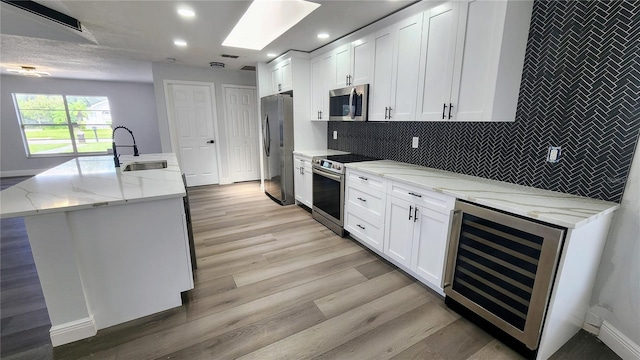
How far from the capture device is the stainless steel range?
122 inches

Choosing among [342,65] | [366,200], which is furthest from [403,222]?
[342,65]

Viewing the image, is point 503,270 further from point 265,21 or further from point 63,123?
point 63,123

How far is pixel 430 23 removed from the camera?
2.19 meters

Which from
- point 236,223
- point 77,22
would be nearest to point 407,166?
point 236,223

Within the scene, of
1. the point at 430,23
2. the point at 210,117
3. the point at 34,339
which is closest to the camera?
the point at 34,339

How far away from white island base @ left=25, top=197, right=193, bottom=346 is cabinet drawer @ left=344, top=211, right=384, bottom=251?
5.52ft

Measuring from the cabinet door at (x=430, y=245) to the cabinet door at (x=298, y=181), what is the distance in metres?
2.07

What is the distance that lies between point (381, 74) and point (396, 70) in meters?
0.21

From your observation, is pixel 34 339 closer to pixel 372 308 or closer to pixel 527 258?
pixel 372 308

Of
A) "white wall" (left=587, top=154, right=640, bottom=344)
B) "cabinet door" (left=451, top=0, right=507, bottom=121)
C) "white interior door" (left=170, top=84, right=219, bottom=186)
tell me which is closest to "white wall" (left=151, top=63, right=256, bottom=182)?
"white interior door" (left=170, top=84, right=219, bottom=186)

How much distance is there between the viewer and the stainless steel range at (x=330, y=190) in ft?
10.1

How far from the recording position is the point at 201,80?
205 inches

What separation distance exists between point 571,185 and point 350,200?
182 cm

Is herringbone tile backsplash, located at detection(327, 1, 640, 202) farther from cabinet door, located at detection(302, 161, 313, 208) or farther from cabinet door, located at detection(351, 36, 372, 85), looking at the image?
cabinet door, located at detection(302, 161, 313, 208)
